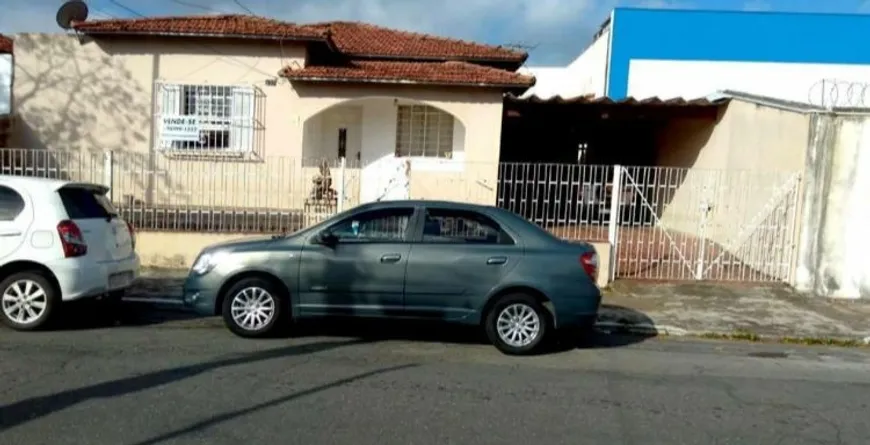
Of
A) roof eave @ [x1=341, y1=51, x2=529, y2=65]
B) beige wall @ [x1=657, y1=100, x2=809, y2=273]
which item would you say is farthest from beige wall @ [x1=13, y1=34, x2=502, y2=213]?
beige wall @ [x1=657, y1=100, x2=809, y2=273]

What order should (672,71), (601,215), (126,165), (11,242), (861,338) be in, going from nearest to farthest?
(11,242) < (861,338) < (601,215) < (126,165) < (672,71)

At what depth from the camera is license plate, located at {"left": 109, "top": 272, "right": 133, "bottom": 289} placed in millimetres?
7137

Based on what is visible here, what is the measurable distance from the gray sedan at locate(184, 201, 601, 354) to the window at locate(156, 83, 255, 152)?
26.9 ft

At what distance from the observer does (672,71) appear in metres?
23.5

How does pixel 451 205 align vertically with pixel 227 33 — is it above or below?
below

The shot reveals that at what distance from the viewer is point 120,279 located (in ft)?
24.0

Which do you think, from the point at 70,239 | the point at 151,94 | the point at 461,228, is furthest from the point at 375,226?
the point at 151,94

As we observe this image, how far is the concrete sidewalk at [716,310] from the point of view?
823 cm

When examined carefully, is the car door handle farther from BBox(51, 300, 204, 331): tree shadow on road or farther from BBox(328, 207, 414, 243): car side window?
BBox(51, 300, 204, 331): tree shadow on road

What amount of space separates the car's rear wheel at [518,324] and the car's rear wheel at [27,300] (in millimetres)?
4405

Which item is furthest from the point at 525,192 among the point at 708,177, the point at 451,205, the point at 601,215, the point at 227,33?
the point at 227,33

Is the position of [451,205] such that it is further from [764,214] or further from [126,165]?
[126,165]

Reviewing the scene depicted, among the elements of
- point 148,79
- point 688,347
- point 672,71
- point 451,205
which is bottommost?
point 688,347

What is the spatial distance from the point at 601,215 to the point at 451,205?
15.9 feet
